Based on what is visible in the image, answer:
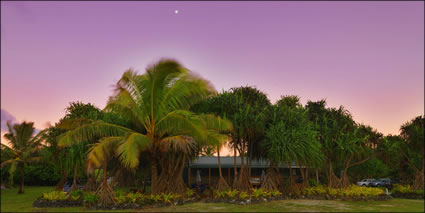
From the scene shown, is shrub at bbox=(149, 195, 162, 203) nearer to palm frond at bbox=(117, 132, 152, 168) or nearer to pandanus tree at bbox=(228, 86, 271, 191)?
palm frond at bbox=(117, 132, 152, 168)

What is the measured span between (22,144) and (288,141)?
30.4 meters

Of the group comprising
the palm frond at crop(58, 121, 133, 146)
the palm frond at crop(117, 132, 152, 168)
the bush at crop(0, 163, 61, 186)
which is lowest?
the bush at crop(0, 163, 61, 186)

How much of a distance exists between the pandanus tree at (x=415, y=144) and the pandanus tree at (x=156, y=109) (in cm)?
1803

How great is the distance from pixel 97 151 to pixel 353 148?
1875 centimetres

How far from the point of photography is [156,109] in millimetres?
18000

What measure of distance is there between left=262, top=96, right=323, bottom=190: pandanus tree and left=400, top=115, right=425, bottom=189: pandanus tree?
31.8ft

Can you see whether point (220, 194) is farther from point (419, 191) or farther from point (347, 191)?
point (419, 191)

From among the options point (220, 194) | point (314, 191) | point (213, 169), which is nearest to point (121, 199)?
point (220, 194)

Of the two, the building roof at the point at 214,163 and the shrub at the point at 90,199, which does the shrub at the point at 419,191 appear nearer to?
the building roof at the point at 214,163

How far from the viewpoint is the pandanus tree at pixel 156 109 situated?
17.0 m

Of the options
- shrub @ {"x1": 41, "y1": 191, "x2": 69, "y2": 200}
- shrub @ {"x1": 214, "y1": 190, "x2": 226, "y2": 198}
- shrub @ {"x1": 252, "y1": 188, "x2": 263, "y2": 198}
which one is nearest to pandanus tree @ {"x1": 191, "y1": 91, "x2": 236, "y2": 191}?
shrub @ {"x1": 214, "y1": 190, "x2": 226, "y2": 198}

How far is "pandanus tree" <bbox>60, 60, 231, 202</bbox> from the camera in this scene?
1698 cm

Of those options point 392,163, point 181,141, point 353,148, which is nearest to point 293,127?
→ point 353,148

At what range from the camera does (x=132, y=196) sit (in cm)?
1825
